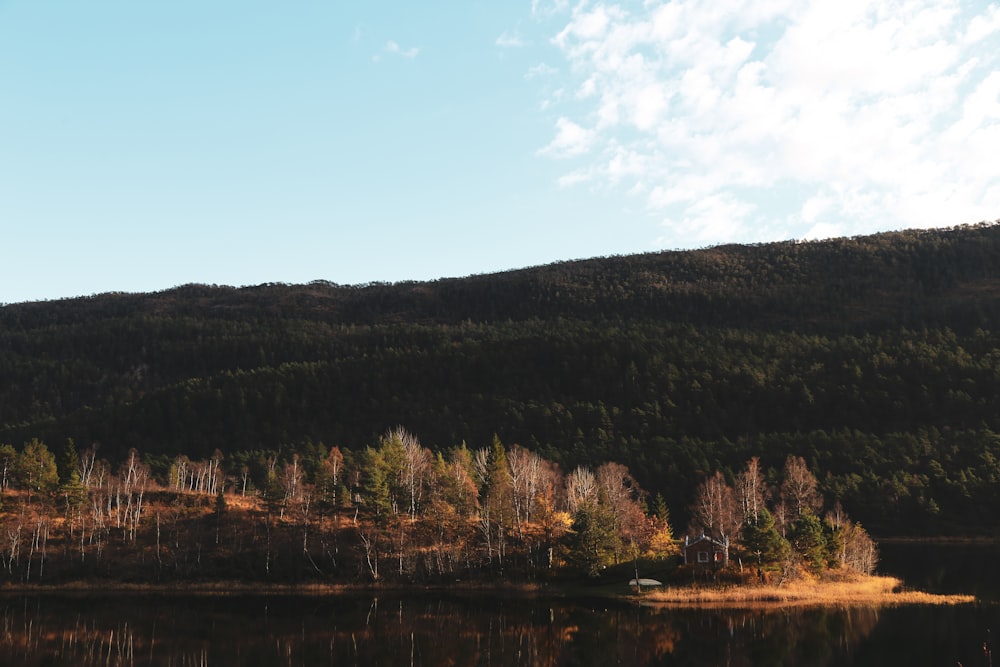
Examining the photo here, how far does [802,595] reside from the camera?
78.4m

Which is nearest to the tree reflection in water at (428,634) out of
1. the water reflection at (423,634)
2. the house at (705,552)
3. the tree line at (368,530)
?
the water reflection at (423,634)

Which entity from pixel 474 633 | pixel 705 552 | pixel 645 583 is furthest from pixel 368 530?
pixel 474 633

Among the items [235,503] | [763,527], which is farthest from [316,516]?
[763,527]

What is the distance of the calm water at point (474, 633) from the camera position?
55.8 m

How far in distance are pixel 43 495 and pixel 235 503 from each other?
80.3 ft

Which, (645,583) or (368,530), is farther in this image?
(368,530)

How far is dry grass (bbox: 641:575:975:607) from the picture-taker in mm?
76169

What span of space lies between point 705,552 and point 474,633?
104 ft

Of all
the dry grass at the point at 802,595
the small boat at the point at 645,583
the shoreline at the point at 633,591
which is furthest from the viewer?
the small boat at the point at 645,583

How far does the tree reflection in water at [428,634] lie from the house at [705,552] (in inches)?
449

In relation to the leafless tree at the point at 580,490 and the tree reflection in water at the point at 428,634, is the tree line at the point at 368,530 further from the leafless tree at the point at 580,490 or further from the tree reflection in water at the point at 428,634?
the tree reflection in water at the point at 428,634

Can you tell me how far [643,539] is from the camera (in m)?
98.6

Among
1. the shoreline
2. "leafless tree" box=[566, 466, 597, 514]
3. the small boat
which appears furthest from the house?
"leafless tree" box=[566, 466, 597, 514]

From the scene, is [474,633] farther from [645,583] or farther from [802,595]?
[802,595]
